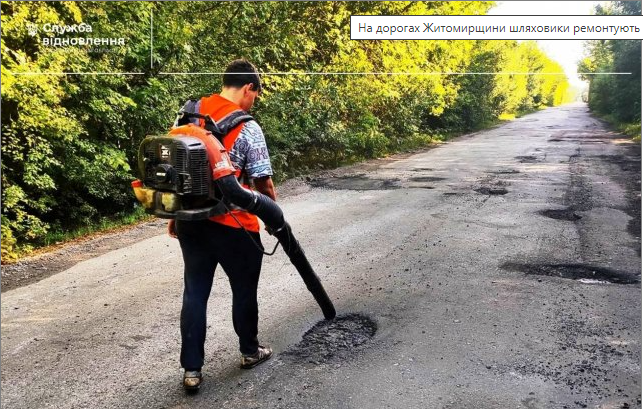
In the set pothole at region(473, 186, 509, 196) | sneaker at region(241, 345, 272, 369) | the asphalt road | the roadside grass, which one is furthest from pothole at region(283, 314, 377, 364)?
pothole at region(473, 186, 509, 196)

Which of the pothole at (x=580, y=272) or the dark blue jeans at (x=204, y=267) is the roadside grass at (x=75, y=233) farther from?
the pothole at (x=580, y=272)

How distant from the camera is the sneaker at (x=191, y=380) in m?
2.70

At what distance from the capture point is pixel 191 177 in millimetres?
2385

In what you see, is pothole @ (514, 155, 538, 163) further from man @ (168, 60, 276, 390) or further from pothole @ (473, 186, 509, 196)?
man @ (168, 60, 276, 390)

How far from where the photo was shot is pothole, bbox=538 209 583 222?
6.37 meters

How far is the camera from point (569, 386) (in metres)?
2.76

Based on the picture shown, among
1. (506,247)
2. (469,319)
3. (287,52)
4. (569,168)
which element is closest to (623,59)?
(569,168)

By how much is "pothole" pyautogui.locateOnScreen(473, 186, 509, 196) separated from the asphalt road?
0.98 m

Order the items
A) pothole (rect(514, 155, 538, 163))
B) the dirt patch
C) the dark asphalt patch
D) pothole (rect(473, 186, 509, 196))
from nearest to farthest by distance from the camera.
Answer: pothole (rect(473, 186, 509, 196))
the dirt patch
the dark asphalt patch
pothole (rect(514, 155, 538, 163))

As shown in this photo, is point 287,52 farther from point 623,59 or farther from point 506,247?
point 623,59

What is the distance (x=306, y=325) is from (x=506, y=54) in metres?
19.2

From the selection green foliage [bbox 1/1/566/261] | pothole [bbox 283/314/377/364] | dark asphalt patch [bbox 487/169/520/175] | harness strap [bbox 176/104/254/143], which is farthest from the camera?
dark asphalt patch [bbox 487/169/520/175]

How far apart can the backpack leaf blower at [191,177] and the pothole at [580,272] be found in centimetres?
298

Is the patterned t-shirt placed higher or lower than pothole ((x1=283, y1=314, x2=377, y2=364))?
higher
